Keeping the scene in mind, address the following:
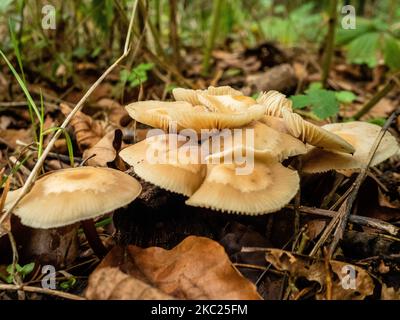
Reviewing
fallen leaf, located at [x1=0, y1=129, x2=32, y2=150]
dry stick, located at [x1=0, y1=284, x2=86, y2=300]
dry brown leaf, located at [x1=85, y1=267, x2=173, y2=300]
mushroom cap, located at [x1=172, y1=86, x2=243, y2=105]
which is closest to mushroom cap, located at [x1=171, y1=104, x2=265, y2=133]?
mushroom cap, located at [x1=172, y1=86, x2=243, y2=105]

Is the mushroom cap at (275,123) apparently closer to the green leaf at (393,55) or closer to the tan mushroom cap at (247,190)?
the tan mushroom cap at (247,190)

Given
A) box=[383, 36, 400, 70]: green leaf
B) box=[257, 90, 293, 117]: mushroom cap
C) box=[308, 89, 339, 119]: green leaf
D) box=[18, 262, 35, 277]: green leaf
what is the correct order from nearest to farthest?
box=[18, 262, 35, 277]: green leaf, box=[257, 90, 293, 117]: mushroom cap, box=[308, 89, 339, 119]: green leaf, box=[383, 36, 400, 70]: green leaf

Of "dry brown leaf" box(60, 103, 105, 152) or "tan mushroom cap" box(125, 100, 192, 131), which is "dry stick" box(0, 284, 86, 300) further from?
"dry brown leaf" box(60, 103, 105, 152)

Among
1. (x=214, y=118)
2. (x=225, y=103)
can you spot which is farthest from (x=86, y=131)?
(x=214, y=118)

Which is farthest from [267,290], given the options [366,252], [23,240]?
[23,240]

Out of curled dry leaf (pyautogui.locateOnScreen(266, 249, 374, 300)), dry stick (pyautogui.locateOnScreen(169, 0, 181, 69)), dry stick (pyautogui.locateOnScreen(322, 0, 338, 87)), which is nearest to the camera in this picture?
curled dry leaf (pyautogui.locateOnScreen(266, 249, 374, 300))

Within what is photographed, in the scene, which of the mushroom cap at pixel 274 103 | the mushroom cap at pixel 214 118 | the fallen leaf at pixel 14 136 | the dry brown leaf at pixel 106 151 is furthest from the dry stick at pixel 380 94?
the fallen leaf at pixel 14 136

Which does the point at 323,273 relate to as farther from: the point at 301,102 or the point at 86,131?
the point at 86,131
